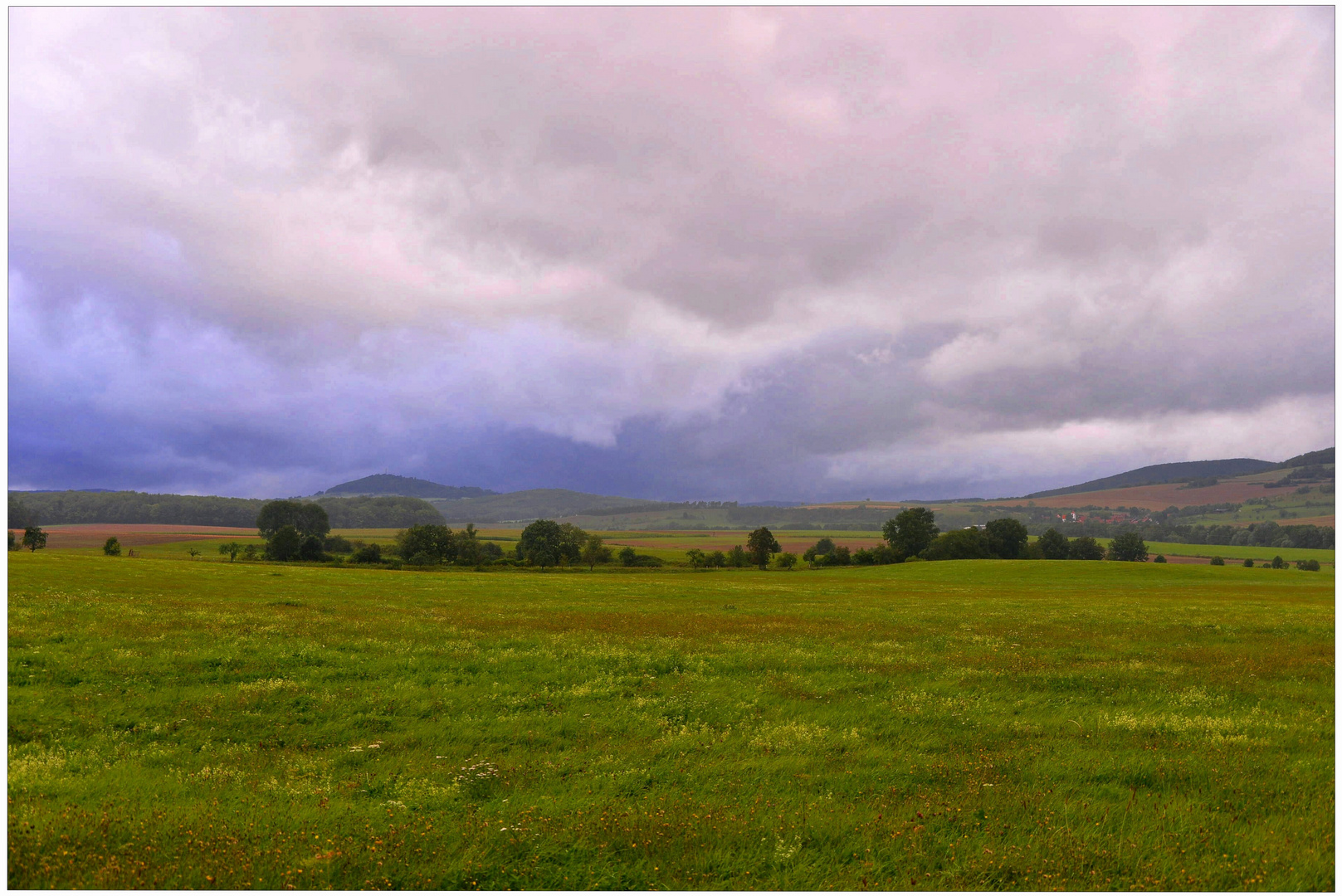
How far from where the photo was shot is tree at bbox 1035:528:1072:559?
6216 inches

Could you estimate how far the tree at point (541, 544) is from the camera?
421 ft

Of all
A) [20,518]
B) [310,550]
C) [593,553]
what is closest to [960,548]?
[593,553]

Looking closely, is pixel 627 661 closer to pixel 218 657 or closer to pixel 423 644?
pixel 423 644

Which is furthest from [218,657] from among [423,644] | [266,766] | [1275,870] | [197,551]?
[197,551]

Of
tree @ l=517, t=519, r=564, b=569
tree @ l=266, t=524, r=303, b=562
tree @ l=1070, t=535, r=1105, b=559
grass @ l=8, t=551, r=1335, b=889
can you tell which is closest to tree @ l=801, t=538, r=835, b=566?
tree @ l=517, t=519, r=564, b=569

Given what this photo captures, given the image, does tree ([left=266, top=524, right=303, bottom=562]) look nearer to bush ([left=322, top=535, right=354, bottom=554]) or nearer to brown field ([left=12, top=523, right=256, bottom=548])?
bush ([left=322, top=535, right=354, bottom=554])

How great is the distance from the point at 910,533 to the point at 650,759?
14907 cm

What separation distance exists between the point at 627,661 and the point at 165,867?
42.1ft

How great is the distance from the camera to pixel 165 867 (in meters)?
7.92

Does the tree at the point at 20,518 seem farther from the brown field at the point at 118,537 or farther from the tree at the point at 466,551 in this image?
the tree at the point at 466,551

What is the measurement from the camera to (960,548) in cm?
14775

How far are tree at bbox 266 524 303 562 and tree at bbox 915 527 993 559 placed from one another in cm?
13327

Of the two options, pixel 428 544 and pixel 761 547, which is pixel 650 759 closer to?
pixel 428 544

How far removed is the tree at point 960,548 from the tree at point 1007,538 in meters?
2.79
